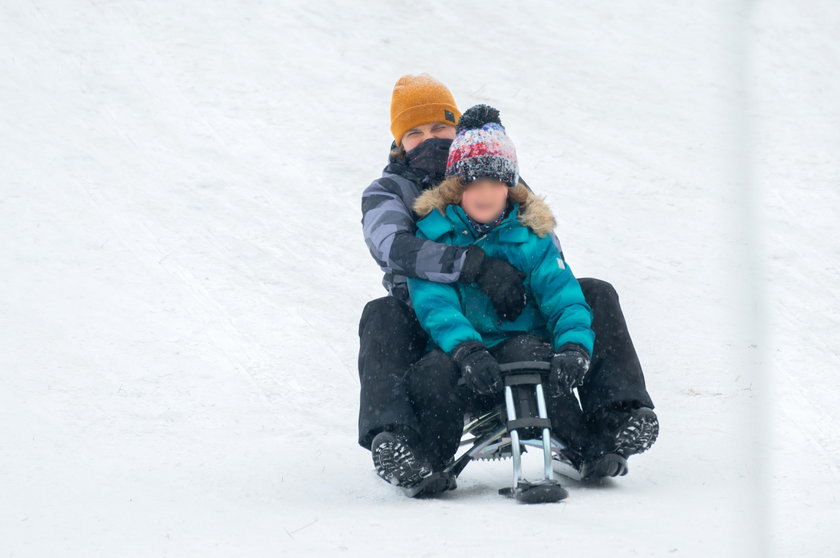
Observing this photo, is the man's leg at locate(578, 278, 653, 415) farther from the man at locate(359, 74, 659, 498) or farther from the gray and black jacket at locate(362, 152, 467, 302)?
the gray and black jacket at locate(362, 152, 467, 302)

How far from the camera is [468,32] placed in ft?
35.7

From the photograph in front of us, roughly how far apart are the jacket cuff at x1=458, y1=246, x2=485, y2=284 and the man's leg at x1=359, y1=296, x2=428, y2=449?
11.4 inches

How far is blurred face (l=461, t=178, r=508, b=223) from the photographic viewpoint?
342 centimetres

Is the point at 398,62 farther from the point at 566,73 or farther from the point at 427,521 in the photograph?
the point at 427,521

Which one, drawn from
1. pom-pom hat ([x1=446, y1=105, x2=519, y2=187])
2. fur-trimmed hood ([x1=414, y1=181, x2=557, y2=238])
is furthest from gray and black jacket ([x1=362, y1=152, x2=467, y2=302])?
pom-pom hat ([x1=446, y1=105, x2=519, y2=187])

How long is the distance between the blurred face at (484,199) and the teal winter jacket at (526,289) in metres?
0.05

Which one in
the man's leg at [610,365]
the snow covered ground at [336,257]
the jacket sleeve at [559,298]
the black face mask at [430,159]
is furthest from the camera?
the black face mask at [430,159]

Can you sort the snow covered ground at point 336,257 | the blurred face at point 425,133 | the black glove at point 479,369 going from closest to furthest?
1. the snow covered ground at point 336,257
2. the black glove at point 479,369
3. the blurred face at point 425,133

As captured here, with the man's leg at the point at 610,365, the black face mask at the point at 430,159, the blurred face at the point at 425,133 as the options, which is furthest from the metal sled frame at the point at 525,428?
the blurred face at the point at 425,133

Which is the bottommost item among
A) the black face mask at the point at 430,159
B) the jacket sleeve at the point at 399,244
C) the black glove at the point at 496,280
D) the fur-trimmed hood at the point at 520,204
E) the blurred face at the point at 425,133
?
the black glove at the point at 496,280

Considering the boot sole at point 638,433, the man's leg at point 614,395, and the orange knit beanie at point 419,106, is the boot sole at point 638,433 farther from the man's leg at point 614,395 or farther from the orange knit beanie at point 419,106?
the orange knit beanie at point 419,106

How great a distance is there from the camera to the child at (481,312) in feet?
10.3

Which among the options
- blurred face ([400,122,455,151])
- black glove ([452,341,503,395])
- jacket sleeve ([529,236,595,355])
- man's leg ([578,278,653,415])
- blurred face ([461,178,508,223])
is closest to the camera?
black glove ([452,341,503,395])

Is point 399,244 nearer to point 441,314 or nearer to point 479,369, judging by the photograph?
point 441,314
